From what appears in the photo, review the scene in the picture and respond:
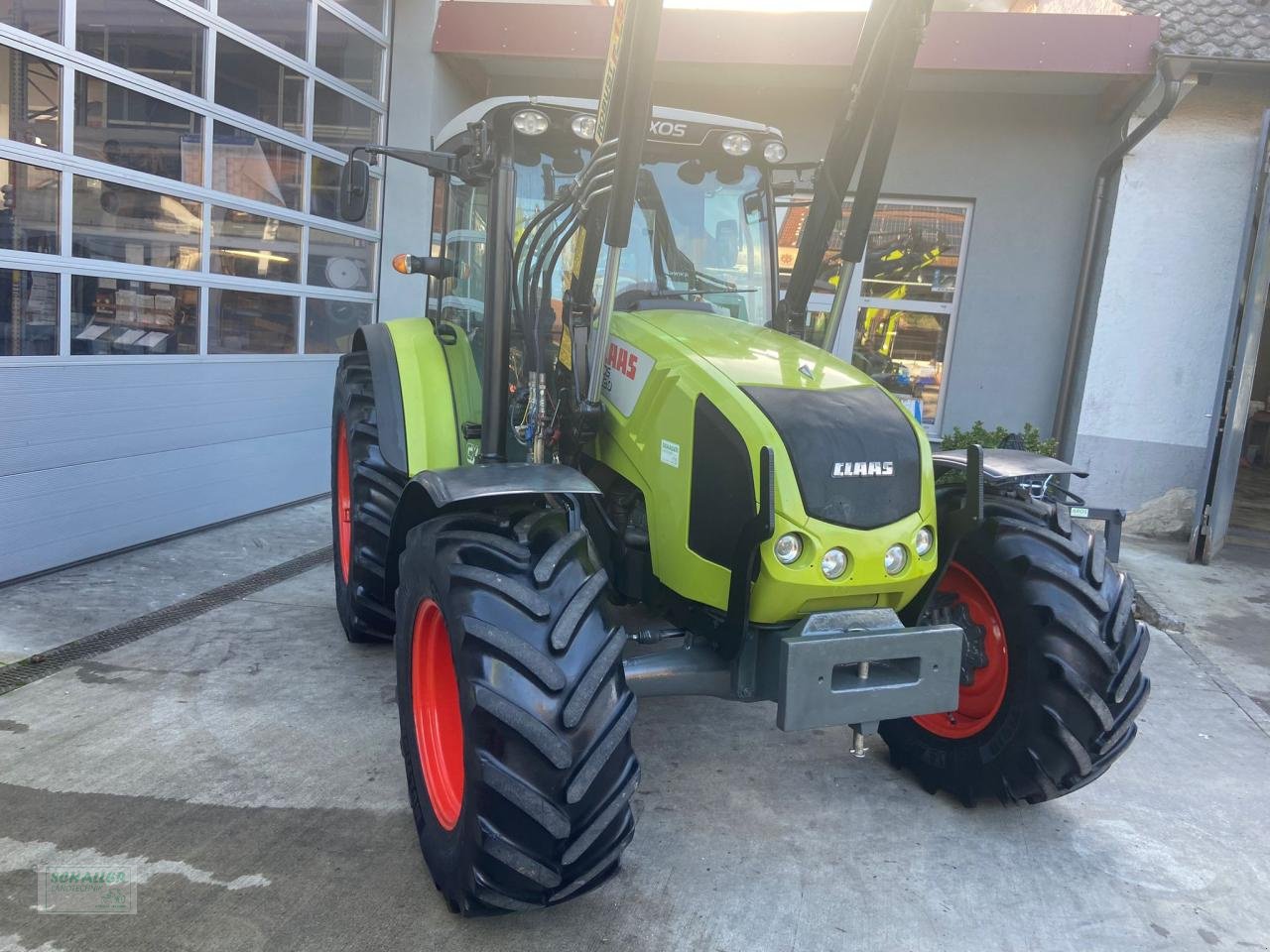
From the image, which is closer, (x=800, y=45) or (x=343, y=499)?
(x=343, y=499)

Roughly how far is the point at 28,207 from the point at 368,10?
3.85 metres

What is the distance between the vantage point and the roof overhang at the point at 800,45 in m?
6.92

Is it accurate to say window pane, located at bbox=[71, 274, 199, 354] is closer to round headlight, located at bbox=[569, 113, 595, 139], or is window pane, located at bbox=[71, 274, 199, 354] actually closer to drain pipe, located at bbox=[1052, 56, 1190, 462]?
round headlight, located at bbox=[569, 113, 595, 139]

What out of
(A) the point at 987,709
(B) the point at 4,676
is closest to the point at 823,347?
(A) the point at 987,709

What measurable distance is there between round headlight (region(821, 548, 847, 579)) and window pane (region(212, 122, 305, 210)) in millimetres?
4884

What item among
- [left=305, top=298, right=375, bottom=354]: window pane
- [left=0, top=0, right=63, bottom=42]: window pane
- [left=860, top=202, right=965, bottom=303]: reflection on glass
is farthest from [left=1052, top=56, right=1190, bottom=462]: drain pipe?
[left=0, top=0, right=63, bottom=42]: window pane

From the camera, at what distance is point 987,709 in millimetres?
3168

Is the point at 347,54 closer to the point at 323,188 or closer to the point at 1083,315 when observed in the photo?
the point at 323,188

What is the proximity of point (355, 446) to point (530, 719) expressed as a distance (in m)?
2.18

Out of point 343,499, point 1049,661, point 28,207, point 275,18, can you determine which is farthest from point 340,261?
point 1049,661

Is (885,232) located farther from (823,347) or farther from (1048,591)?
(1048,591)

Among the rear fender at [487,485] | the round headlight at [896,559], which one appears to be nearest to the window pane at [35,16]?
the rear fender at [487,485]

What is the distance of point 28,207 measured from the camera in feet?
14.8

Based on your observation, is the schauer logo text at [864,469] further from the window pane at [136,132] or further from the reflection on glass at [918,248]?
the reflection on glass at [918,248]
